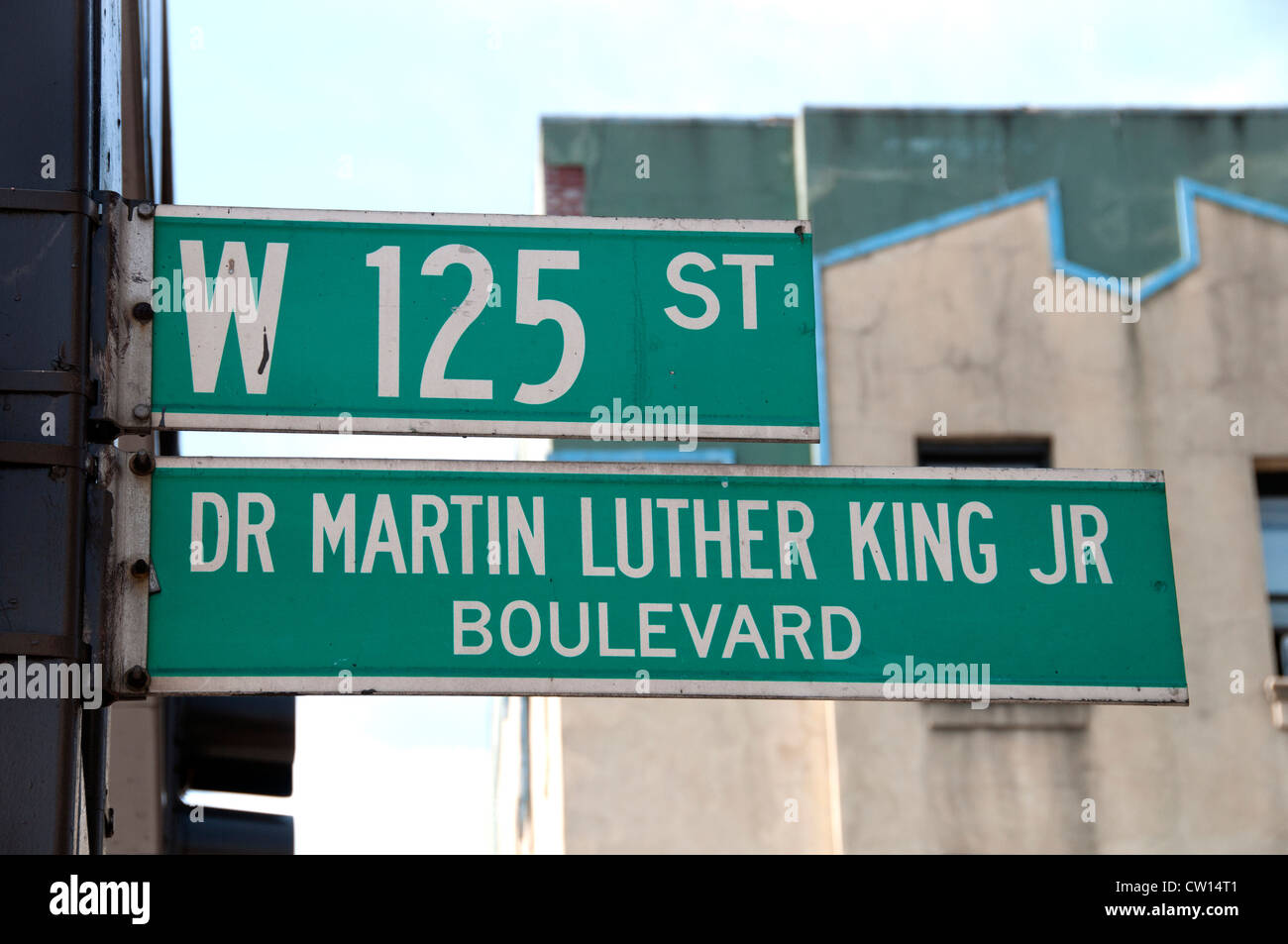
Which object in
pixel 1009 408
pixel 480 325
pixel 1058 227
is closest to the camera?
pixel 480 325

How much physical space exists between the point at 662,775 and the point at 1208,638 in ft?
12.6

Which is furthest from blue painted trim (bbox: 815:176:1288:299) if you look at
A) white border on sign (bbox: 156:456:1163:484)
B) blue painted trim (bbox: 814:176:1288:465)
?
white border on sign (bbox: 156:456:1163:484)

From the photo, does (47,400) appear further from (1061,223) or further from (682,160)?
(1061,223)

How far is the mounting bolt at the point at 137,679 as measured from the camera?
10.5ft

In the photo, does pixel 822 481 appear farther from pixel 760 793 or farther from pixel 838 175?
pixel 838 175

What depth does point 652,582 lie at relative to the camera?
3.45m

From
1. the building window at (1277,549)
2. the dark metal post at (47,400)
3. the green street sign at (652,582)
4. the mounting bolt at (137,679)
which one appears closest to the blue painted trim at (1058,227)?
the building window at (1277,549)

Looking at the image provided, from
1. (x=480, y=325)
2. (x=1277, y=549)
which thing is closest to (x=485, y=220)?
(x=480, y=325)

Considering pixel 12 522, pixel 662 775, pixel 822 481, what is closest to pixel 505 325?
pixel 822 481

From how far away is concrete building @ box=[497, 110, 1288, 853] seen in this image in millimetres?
11047

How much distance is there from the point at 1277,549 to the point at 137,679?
10177 millimetres
